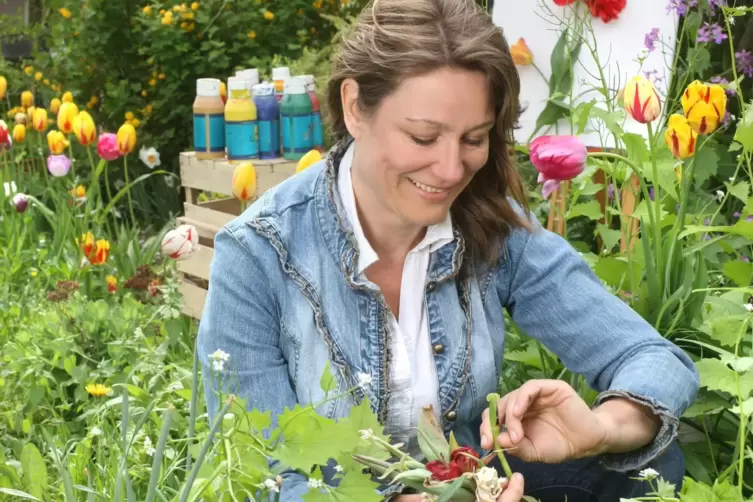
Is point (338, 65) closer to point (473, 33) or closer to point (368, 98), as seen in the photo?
point (368, 98)

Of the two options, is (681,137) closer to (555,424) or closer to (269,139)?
(555,424)

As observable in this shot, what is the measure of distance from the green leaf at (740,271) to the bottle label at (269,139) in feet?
4.92

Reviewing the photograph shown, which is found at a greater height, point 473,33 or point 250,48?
point 473,33

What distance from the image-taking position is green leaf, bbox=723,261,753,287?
184 centimetres

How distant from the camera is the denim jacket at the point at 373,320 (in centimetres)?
152

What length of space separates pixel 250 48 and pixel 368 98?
3008 millimetres

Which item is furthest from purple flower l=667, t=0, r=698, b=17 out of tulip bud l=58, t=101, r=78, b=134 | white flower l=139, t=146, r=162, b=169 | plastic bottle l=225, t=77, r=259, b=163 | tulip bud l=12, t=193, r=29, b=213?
white flower l=139, t=146, r=162, b=169

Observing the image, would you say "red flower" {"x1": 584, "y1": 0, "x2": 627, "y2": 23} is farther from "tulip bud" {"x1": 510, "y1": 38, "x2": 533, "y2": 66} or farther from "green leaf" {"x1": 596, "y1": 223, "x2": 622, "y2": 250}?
"green leaf" {"x1": 596, "y1": 223, "x2": 622, "y2": 250}

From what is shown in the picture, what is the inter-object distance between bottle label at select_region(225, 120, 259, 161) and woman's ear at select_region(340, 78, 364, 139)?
55.3 inches

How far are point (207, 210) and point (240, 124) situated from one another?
0.90 feet

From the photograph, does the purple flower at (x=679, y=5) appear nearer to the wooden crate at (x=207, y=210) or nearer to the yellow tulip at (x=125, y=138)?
the wooden crate at (x=207, y=210)

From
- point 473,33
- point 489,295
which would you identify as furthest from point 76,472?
point 473,33

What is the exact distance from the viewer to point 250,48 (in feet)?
14.4

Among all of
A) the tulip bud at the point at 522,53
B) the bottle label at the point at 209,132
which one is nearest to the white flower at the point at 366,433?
the tulip bud at the point at 522,53
